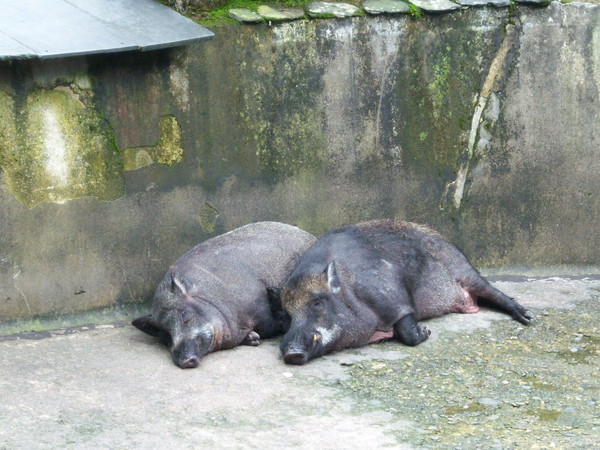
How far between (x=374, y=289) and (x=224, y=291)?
1.02 metres

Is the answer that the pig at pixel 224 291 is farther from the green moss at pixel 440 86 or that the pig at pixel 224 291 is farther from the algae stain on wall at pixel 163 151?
the green moss at pixel 440 86

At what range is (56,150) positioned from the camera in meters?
6.95

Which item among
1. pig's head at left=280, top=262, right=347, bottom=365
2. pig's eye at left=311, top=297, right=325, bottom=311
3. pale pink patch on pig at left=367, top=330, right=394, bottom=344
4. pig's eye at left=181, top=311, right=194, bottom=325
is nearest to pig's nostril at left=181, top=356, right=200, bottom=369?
pig's eye at left=181, top=311, right=194, bottom=325

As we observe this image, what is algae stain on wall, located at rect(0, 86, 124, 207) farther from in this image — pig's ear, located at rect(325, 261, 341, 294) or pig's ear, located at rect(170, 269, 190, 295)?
pig's ear, located at rect(325, 261, 341, 294)

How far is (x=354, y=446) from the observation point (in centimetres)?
509

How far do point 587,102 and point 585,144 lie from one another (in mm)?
327

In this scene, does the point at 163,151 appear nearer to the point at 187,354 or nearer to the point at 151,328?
the point at 151,328

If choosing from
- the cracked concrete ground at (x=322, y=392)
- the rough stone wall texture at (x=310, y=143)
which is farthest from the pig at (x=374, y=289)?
the rough stone wall texture at (x=310, y=143)

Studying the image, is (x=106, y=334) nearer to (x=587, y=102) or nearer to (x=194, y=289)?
(x=194, y=289)

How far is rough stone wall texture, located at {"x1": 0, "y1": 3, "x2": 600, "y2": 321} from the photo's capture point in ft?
22.9

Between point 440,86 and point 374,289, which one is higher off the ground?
point 440,86

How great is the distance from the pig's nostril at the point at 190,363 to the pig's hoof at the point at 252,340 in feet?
2.01

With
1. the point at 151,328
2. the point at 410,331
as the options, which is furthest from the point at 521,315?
the point at 151,328

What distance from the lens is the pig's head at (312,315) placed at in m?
6.56
